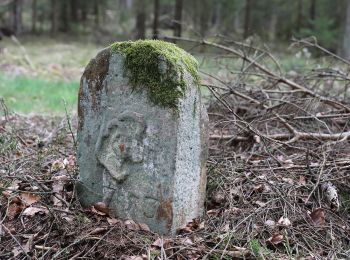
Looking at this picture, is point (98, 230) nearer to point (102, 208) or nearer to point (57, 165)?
point (102, 208)

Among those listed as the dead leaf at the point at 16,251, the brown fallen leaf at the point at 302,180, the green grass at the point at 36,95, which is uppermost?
the brown fallen leaf at the point at 302,180

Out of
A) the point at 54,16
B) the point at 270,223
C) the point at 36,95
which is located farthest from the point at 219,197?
the point at 54,16

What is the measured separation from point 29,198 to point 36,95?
257 inches

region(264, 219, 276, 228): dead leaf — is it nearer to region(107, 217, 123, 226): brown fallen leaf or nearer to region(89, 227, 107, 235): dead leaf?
region(107, 217, 123, 226): brown fallen leaf

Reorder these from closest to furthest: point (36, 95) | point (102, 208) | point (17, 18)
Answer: point (102, 208) → point (36, 95) → point (17, 18)

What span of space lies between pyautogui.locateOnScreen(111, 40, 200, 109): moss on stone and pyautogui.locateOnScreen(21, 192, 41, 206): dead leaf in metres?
1.30

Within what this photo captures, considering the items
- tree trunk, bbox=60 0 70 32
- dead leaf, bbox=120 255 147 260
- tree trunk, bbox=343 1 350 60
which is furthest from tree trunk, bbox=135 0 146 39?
dead leaf, bbox=120 255 147 260

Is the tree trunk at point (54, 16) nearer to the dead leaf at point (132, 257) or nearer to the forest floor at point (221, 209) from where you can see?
the forest floor at point (221, 209)

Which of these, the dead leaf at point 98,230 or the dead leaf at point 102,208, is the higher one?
the dead leaf at point 102,208

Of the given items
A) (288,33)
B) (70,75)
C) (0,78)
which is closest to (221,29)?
(288,33)

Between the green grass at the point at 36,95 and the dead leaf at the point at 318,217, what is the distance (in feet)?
14.9

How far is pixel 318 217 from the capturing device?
3.89 meters

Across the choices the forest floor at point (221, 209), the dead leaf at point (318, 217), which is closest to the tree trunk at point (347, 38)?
the forest floor at point (221, 209)

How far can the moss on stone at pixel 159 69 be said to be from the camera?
3402 mm
